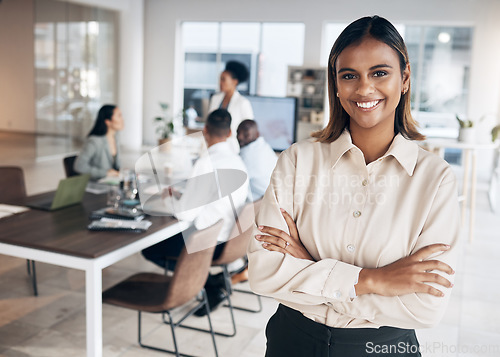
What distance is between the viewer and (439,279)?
1162 millimetres

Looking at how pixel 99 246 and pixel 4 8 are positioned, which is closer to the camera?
pixel 99 246

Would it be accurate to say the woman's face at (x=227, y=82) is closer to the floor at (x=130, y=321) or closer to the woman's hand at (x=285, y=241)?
the floor at (x=130, y=321)

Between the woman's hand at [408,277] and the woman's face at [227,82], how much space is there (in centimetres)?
453

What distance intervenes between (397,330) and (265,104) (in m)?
4.65

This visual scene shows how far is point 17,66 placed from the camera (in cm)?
1324

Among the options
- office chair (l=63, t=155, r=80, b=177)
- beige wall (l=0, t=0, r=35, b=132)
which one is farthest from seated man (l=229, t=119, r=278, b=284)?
beige wall (l=0, t=0, r=35, b=132)

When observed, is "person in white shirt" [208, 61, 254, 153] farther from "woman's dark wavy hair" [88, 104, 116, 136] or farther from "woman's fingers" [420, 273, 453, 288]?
"woman's fingers" [420, 273, 453, 288]

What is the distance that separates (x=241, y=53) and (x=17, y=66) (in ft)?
19.0

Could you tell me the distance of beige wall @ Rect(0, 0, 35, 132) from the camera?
12898 mm

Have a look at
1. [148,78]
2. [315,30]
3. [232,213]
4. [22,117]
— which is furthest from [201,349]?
[22,117]

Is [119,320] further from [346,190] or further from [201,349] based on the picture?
[346,190]

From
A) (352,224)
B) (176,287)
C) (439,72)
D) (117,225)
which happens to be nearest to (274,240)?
(352,224)

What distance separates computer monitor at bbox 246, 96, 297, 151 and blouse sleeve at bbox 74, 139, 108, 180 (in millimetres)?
1883

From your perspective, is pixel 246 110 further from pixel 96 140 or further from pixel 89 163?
pixel 89 163
